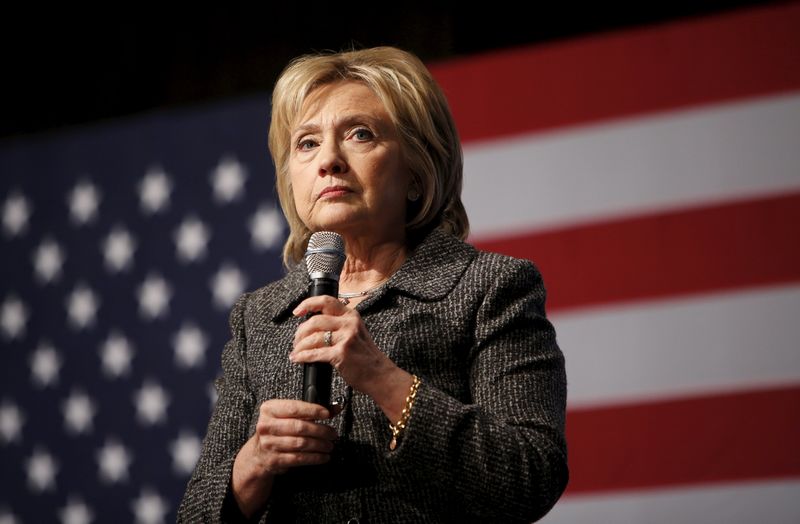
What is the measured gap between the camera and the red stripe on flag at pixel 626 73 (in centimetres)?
253

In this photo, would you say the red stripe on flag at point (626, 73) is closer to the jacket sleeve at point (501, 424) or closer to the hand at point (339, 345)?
the jacket sleeve at point (501, 424)

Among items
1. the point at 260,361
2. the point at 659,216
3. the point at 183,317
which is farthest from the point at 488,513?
the point at 183,317

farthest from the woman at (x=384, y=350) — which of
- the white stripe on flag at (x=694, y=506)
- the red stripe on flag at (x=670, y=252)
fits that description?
the white stripe on flag at (x=694, y=506)

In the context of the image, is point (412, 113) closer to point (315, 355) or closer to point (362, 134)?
point (362, 134)

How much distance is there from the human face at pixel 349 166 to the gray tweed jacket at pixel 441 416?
0.09 metres

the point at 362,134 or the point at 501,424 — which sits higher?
the point at 362,134

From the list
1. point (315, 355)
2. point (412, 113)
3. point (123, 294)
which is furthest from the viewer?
point (123, 294)

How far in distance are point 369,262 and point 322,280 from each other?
1.04 feet

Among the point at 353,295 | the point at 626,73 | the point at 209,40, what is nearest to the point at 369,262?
the point at 353,295

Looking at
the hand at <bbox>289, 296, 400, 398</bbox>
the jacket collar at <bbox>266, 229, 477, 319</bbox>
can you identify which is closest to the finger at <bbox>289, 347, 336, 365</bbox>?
the hand at <bbox>289, 296, 400, 398</bbox>

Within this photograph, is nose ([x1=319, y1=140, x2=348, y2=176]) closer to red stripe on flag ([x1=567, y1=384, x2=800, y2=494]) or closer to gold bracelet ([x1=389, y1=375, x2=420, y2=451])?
gold bracelet ([x1=389, y1=375, x2=420, y2=451])

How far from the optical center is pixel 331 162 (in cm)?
144

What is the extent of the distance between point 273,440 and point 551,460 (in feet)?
1.17

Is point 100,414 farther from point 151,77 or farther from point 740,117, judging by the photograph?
point 740,117
